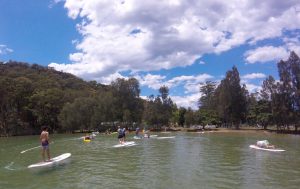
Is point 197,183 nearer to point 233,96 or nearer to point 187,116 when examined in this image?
point 233,96

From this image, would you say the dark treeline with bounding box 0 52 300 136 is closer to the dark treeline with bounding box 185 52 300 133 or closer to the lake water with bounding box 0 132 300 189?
the dark treeline with bounding box 185 52 300 133

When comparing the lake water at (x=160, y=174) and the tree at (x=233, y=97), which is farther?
the tree at (x=233, y=97)

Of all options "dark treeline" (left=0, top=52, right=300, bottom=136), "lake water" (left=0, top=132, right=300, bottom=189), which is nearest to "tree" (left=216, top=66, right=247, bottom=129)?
"dark treeline" (left=0, top=52, right=300, bottom=136)

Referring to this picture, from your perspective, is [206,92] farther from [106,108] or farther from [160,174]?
[160,174]

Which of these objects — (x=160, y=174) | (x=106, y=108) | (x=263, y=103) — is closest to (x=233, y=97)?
(x=263, y=103)

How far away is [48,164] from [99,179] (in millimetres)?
7604

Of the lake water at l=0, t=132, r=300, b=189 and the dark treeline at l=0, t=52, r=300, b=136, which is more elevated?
the dark treeline at l=0, t=52, r=300, b=136

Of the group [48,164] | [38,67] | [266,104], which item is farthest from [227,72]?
[38,67]

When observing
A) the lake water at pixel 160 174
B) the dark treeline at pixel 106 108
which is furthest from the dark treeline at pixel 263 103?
the lake water at pixel 160 174

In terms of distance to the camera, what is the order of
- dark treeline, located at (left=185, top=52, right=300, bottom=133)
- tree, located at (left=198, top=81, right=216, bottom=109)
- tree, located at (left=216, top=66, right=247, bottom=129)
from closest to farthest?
1. dark treeline, located at (left=185, top=52, right=300, bottom=133)
2. tree, located at (left=216, top=66, right=247, bottom=129)
3. tree, located at (left=198, top=81, right=216, bottom=109)

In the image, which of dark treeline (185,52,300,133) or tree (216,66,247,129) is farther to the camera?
tree (216,66,247,129)

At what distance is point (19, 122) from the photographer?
397 ft

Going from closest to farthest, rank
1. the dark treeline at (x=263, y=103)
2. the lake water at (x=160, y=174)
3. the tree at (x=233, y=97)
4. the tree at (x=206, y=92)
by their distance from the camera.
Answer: the lake water at (x=160, y=174) → the dark treeline at (x=263, y=103) → the tree at (x=233, y=97) → the tree at (x=206, y=92)

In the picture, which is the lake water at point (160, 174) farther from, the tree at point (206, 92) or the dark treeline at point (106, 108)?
the tree at point (206, 92)
